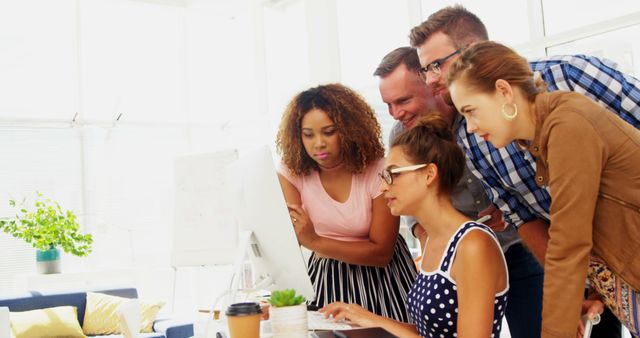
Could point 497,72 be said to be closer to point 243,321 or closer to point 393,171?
point 393,171

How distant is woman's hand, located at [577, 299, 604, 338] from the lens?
1.48 meters

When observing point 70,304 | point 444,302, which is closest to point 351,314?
point 444,302

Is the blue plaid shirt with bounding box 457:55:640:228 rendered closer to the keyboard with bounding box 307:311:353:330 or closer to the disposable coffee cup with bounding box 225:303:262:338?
the keyboard with bounding box 307:311:353:330

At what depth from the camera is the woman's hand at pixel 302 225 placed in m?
2.06

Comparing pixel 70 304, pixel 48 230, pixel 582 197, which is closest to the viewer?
pixel 582 197

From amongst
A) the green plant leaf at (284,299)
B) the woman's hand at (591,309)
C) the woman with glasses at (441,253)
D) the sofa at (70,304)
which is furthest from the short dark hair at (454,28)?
the sofa at (70,304)

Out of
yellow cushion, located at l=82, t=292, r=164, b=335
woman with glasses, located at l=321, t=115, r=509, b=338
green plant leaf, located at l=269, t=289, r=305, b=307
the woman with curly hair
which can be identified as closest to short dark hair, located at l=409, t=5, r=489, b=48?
woman with glasses, located at l=321, t=115, r=509, b=338

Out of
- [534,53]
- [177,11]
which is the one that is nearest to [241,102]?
[177,11]

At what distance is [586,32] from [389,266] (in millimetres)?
2464

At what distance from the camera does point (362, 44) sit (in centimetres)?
583

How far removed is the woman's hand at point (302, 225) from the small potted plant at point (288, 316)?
0.60 metres

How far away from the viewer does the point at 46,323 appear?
525 centimetres

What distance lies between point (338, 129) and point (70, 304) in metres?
4.33

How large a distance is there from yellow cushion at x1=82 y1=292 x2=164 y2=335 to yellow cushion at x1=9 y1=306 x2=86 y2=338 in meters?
0.13
